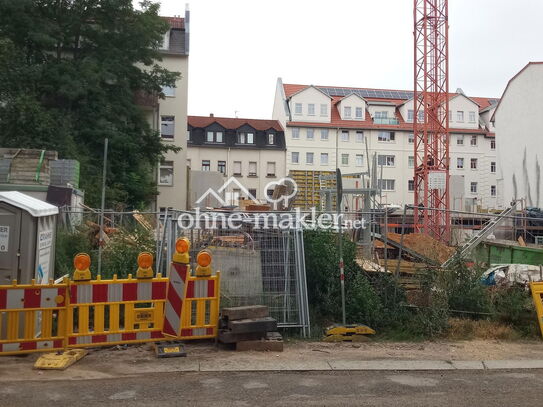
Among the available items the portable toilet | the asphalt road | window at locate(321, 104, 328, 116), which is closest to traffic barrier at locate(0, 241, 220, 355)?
the portable toilet

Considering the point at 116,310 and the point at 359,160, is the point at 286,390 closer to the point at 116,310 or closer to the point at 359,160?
the point at 116,310

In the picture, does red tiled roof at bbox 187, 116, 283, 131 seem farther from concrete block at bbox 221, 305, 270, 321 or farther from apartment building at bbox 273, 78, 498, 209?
concrete block at bbox 221, 305, 270, 321

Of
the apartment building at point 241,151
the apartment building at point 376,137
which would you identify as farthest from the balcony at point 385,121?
the apartment building at point 241,151

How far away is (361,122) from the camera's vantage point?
62.1m

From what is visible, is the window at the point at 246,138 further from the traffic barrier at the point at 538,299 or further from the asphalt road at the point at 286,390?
the asphalt road at the point at 286,390

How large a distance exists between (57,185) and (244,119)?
46.1m

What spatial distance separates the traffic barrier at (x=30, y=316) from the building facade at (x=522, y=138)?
3670cm

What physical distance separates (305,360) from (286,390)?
1.36 metres

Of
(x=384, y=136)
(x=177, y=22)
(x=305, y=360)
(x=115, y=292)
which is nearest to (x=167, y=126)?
(x=177, y=22)

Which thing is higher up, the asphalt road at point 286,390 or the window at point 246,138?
the window at point 246,138

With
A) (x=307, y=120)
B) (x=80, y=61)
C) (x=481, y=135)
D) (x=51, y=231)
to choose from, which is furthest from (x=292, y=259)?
(x=481, y=135)

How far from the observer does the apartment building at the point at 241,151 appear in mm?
58125

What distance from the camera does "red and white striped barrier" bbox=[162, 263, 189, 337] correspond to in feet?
23.7

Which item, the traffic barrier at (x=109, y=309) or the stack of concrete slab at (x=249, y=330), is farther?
the stack of concrete slab at (x=249, y=330)
